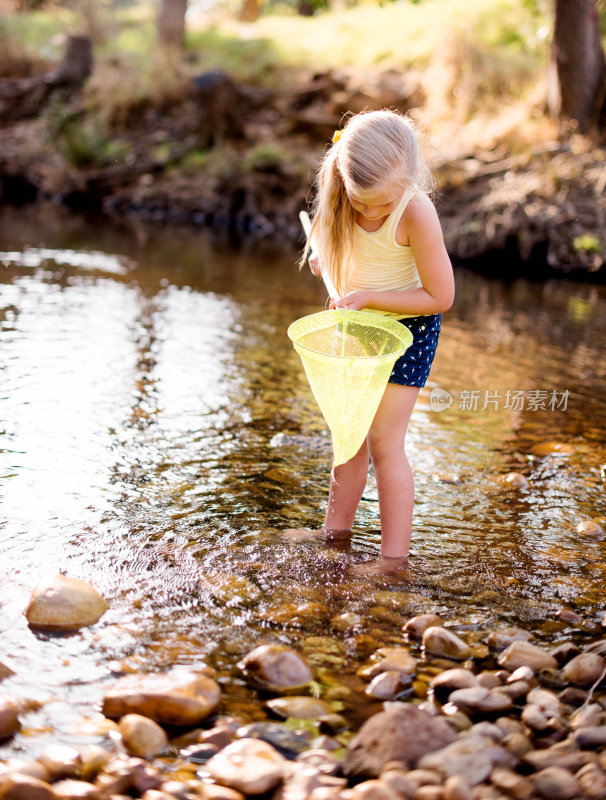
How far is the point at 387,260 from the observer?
2854mm

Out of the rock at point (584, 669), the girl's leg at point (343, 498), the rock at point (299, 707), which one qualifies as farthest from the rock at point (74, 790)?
the girl's leg at point (343, 498)

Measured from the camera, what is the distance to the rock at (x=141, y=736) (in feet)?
6.42

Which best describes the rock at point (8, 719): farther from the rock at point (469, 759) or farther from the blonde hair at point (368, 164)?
the blonde hair at point (368, 164)

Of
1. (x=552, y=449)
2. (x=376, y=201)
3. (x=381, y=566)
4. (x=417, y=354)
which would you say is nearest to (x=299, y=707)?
(x=381, y=566)

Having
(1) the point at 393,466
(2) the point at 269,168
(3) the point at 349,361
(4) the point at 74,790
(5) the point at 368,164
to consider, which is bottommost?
(4) the point at 74,790

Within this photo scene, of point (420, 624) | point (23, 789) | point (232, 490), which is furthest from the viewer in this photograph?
point (232, 490)

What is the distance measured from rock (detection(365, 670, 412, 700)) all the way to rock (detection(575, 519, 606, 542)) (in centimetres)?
143

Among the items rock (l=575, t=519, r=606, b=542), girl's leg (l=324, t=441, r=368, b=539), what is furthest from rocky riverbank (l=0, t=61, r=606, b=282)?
girl's leg (l=324, t=441, r=368, b=539)

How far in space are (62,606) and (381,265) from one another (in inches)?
59.6

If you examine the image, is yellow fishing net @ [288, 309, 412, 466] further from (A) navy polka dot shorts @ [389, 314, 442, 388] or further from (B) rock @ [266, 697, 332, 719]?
(B) rock @ [266, 697, 332, 719]

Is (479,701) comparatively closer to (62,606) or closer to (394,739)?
(394,739)

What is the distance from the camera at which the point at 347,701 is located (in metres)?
2.22

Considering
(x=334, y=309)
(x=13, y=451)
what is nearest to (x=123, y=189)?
(x=13, y=451)

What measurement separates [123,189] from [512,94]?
23.8 ft
